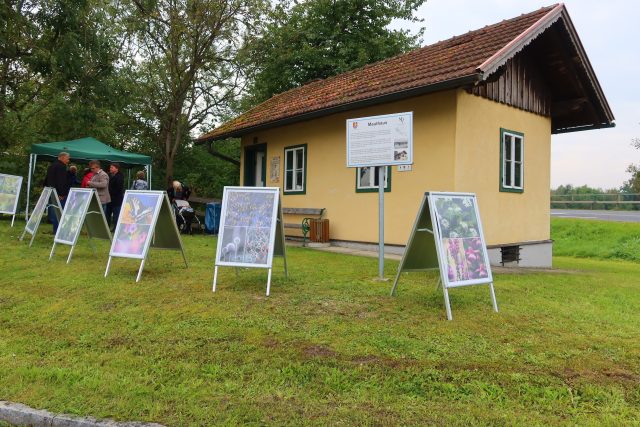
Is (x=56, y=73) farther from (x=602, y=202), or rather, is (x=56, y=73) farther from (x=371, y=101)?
(x=602, y=202)

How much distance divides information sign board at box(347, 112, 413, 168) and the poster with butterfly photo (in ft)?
9.30

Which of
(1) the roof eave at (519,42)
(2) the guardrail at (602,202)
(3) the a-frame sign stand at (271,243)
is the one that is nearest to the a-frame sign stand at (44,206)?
(3) the a-frame sign stand at (271,243)

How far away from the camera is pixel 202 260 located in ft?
27.6

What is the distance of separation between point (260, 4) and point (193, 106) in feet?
25.2

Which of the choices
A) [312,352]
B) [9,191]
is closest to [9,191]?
[9,191]

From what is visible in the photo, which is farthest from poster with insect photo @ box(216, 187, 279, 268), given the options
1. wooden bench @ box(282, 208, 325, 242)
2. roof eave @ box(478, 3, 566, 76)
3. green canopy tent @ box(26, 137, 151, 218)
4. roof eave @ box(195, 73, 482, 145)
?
green canopy tent @ box(26, 137, 151, 218)

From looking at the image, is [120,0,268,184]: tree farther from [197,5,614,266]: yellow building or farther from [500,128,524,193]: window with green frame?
[500,128,524,193]: window with green frame

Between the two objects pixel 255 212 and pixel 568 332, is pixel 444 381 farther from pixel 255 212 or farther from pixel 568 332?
pixel 255 212

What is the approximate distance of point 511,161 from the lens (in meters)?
11.1

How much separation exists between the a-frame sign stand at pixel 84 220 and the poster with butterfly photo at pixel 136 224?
4.55 ft

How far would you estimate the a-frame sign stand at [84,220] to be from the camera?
773cm

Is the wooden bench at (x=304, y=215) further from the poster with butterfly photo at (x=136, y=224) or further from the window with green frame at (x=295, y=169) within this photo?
the poster with butterfly photo at (x=136, y=224)

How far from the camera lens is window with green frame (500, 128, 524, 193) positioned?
1071cm

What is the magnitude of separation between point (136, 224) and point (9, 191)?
8.65 meters
